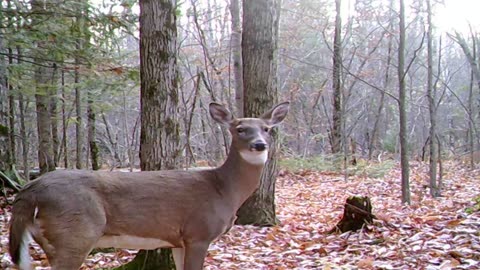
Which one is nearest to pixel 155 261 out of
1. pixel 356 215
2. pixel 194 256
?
pixel 194 256

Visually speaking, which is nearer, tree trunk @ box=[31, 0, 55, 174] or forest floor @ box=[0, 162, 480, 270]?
forest floor @ box=[0, 162, 480, 270]

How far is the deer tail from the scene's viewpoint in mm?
4004

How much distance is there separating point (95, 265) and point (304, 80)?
72.5 ft

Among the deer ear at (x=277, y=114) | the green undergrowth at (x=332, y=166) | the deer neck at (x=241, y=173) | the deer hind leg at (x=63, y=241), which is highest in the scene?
the deer ear at (x=277, y=114)

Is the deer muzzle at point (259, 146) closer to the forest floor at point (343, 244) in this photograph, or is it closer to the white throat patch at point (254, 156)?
the white throat patch at point (254, 156)

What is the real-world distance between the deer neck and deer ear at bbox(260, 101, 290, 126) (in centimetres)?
51

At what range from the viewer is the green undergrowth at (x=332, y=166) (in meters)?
16.6

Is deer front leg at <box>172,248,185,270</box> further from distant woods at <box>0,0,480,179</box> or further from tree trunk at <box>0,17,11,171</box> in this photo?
tree trunk at <box>0,17,11,171</box>

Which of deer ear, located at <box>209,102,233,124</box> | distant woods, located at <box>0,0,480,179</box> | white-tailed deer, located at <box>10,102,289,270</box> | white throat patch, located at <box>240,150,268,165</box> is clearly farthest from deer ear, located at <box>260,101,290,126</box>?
distant woods, located at <box>0,0,480,179</box>

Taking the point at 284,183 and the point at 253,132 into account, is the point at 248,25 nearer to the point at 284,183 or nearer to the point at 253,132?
the point at 253,132

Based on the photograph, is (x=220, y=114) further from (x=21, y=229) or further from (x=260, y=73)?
(x=260, y=73)

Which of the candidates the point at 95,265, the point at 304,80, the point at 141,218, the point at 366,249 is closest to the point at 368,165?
the point at 304,80

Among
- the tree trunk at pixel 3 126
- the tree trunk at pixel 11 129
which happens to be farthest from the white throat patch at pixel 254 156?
the tree trunk at pixel 11 129

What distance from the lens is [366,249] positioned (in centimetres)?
634
